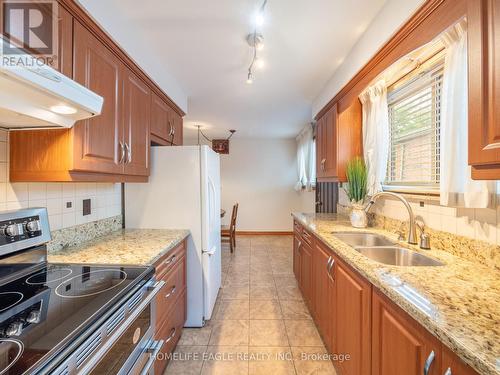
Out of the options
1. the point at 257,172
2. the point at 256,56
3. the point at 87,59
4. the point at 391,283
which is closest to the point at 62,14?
the point at 87,59

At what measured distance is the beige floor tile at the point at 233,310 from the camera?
7.59ft

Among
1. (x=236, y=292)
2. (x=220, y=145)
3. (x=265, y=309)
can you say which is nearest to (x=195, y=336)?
(x=265, y=309)

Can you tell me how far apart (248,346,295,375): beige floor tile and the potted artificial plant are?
122 cm

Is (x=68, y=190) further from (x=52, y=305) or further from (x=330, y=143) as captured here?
(x=330, y=143)

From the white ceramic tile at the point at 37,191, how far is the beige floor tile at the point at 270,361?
1.78 m

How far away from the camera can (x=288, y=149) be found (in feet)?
19.6

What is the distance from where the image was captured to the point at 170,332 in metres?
1.70

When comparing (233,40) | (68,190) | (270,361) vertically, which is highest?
(233,40)

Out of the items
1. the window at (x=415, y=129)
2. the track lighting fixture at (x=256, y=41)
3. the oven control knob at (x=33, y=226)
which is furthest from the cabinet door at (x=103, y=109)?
the window at (x=415, y=129)

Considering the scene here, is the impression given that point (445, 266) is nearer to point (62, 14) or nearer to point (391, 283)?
point (391, 283)

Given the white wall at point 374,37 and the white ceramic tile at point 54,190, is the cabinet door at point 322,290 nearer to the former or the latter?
the white wall at point 374,37

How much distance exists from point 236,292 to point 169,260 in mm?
1444

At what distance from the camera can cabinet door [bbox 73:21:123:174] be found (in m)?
1.22

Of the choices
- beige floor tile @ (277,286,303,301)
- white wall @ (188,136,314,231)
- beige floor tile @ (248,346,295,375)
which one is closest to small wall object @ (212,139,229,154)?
white wall @ (188,136,314,231)
